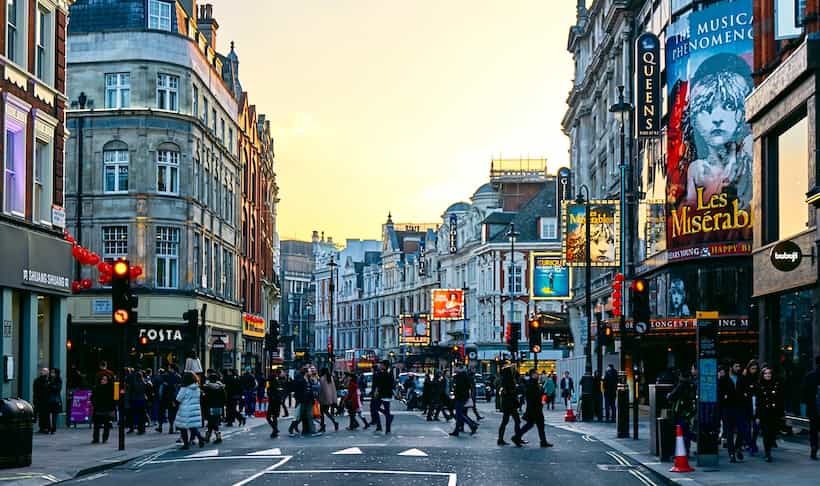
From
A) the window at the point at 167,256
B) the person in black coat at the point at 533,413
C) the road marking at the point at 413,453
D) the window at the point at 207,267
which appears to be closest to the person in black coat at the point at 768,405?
the person in black coat at the point at 533,413

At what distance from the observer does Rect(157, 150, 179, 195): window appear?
177 ft

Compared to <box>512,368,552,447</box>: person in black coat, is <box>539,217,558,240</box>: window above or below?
above

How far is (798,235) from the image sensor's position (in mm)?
29953

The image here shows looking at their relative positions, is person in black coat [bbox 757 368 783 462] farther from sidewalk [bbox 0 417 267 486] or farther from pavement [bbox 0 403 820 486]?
sidewalk [bbox 0 417 267 486]

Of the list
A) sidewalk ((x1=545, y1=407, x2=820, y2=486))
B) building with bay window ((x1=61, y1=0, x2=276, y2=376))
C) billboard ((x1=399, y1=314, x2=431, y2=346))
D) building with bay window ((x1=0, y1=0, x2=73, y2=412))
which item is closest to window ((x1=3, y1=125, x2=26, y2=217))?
building with bay window ((x1=0, y1=0, x2=73, y2=412))

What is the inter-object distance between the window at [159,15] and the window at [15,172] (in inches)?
870

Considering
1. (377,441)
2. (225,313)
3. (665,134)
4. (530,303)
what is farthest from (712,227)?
(530,303)

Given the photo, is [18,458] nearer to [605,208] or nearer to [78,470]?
[78,470]

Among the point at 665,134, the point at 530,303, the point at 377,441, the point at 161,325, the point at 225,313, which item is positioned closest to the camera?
the point at 377,441

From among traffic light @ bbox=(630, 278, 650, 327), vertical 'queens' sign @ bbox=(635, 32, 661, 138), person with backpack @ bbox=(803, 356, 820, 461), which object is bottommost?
person with backpack @ bbox=(803, 356, 820, 461)

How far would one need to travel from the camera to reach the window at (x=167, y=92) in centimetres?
5362

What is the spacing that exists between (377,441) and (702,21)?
2301 cm

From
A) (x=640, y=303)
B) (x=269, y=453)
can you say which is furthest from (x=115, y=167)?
(x=269, y=453)

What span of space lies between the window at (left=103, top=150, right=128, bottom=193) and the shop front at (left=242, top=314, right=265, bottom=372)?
18.3 m
